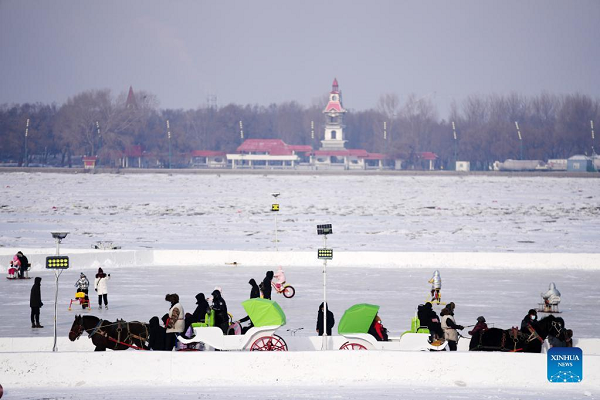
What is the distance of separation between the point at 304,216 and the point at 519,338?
43847 mm

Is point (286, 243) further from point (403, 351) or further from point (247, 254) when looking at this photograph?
point (403, 351)

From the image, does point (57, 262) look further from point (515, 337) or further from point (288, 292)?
point (288, 292)

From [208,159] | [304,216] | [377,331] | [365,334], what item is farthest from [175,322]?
[208,159]

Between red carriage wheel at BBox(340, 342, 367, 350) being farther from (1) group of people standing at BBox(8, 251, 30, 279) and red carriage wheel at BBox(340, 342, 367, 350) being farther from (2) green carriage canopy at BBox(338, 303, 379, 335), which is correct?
(1) group of people standing at BBox(8, 251, 30, 279)

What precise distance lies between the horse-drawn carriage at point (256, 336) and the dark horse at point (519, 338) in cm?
321

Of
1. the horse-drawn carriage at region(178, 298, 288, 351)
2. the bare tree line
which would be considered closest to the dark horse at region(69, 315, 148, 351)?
the horse-drawn carriage at region(178, 298, 288, 351)

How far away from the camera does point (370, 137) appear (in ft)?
655

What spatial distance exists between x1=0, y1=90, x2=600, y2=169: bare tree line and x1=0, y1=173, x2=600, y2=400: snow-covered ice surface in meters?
71.6

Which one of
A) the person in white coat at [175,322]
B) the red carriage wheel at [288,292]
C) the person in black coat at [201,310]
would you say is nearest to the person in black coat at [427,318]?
the person in black coat at [201,310]

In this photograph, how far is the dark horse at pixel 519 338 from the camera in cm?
1430

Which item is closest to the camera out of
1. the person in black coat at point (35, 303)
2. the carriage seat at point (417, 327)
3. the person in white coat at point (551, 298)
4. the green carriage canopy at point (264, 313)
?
the green carriage canopy at point (264, 313)

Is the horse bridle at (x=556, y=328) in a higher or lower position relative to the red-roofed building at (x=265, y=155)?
lower

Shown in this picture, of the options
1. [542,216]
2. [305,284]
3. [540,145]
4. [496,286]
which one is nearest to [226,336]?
[305,284]

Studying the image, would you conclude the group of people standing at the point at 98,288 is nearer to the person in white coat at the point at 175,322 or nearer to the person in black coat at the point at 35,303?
the person in black coat at the point at 35,303
